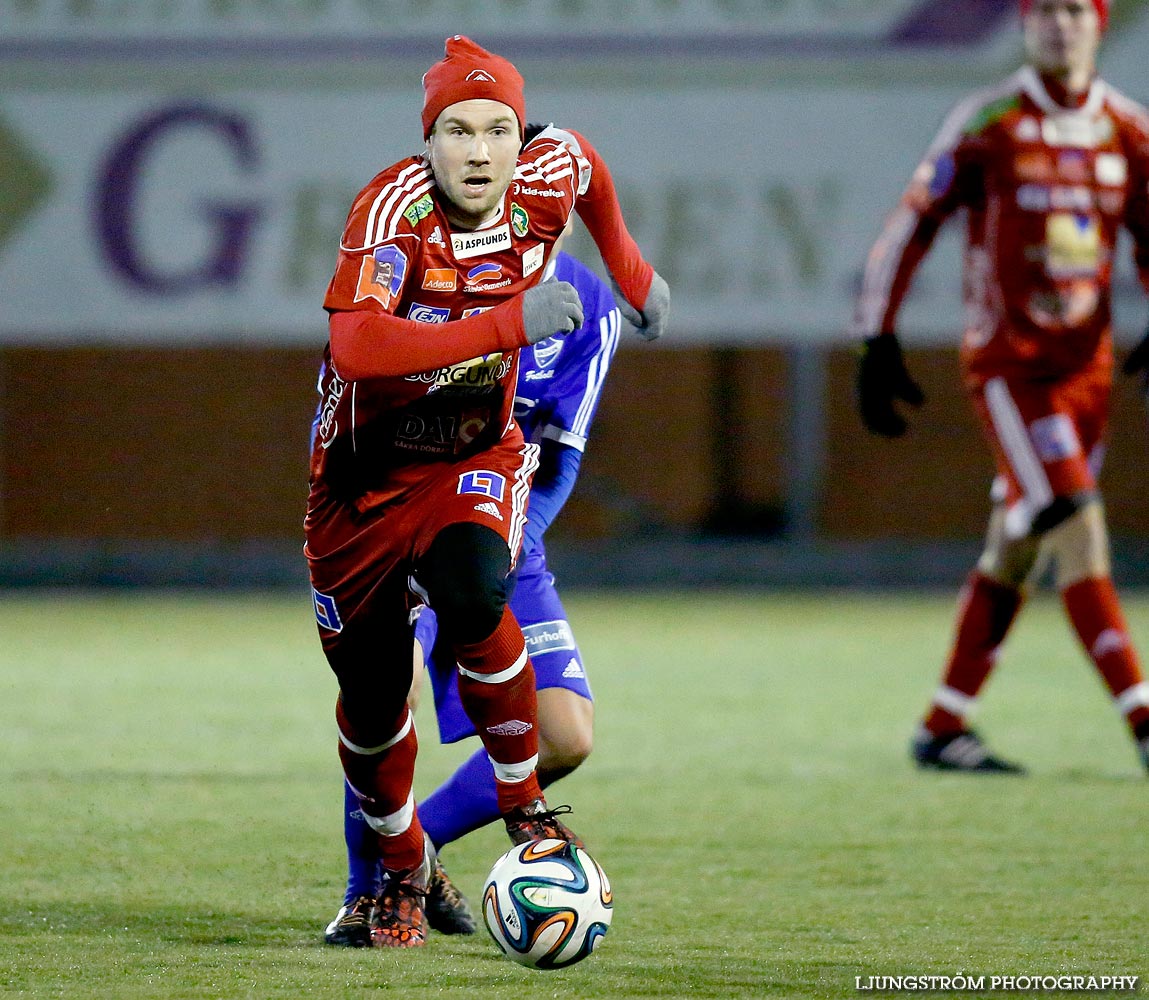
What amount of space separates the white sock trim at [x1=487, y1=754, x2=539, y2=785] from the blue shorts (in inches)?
16.6

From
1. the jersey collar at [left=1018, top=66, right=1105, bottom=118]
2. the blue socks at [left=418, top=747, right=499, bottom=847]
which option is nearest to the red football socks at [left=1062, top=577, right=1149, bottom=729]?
the jersey collar at [left=1018, top=66, right=1105, bottom=118]

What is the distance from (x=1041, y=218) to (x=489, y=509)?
10.8 ft

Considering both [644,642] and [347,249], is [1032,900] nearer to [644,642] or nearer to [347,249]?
[347,249]

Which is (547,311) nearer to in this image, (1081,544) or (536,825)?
(536,825)

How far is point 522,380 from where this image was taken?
430 cm

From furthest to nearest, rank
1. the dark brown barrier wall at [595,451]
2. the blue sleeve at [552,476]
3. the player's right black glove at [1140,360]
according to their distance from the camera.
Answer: the dark brown barrier wall at [595,451], the player's right black glove at [1140,360], the blue sleeve at [552,476]

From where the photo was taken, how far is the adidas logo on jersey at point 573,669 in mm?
4156

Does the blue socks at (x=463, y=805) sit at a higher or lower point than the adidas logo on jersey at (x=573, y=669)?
lower

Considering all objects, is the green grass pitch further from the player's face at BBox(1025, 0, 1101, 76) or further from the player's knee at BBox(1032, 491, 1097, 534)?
the player's face at BBox(1025, 0, 1101, 76)

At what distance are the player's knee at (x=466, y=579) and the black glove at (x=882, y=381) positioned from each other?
2.96 meters

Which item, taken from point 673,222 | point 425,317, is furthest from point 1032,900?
point 673,222

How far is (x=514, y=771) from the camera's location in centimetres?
Answer: 367

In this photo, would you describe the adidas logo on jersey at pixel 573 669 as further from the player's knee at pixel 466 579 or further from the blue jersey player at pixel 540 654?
the player's knee at pixel 466 579

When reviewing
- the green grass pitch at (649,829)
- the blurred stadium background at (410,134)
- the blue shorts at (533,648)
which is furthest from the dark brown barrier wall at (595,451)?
the blue shorts at (533,648)
